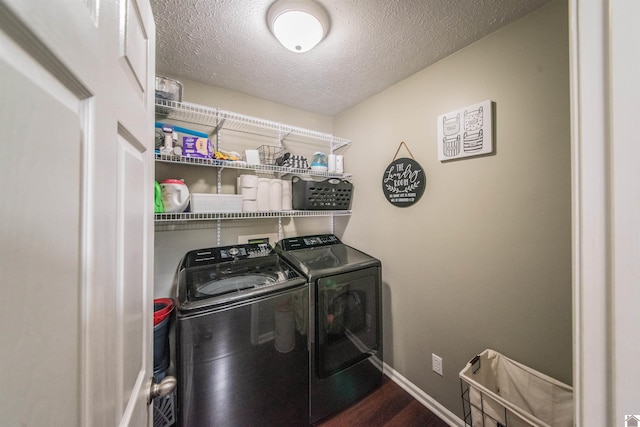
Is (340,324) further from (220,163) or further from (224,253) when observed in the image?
(220,163)

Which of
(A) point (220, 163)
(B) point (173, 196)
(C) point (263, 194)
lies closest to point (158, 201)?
(B) point (173, 196)

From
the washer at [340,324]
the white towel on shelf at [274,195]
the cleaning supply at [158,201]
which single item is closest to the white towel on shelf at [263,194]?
the white towel on shelf at [274,195]

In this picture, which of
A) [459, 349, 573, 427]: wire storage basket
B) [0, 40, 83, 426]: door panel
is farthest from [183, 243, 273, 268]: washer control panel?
[459, 349, 573, 427]: wire storage basket

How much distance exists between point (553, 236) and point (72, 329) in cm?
167

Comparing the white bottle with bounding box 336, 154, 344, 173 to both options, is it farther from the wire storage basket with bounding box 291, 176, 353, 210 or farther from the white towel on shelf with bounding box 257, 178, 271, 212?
the white towel on shelf with bounding box 257, 178, 271, 212

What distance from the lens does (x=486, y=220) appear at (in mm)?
1314

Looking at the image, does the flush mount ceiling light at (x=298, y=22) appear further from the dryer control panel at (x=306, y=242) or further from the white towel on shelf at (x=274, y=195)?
the dryer control panel at (x=306, y=242)

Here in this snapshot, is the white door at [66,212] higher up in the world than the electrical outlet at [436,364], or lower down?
higher up

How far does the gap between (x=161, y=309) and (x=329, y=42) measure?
1919 mm

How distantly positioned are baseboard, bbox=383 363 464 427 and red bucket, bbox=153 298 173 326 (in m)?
1.72

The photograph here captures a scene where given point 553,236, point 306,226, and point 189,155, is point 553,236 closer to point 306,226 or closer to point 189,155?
point 306,226

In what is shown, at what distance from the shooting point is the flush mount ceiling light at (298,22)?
3.47 feet

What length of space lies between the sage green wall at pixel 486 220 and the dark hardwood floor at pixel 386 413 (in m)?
0.14

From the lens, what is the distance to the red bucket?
1252 millimetres
